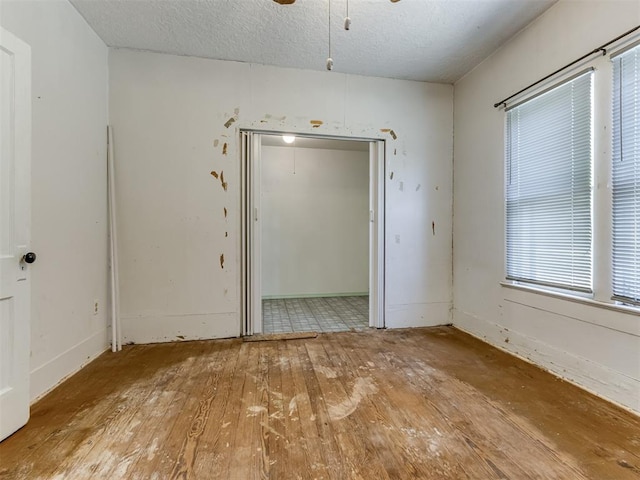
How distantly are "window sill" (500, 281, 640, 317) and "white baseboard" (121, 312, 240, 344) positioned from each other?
2.68 m

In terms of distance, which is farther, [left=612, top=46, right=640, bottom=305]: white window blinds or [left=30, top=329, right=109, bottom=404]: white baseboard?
[left=30, top=329, right=109, bottom=404]: white baseboard

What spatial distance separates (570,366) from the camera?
211 cm

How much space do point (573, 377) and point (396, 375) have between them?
1.24m

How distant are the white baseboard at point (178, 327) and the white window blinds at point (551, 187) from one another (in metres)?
2.81

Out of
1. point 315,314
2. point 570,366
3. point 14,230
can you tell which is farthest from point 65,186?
point 570,366

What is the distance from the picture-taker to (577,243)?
2.10m

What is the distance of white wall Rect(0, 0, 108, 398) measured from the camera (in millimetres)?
1907

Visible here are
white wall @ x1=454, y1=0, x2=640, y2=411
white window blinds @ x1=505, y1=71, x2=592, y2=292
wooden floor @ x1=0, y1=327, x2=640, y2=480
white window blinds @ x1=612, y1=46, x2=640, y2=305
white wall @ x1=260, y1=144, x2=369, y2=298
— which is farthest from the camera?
white wall @ x1=260, y1=144, x2=369, y2=298

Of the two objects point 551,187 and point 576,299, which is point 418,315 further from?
point 551,187

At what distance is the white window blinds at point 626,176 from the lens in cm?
175

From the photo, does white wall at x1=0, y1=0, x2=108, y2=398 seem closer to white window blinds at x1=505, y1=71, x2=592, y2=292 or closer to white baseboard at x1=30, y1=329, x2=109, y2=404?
white baseboard at x1=30, y1=329, x2=109, y2=404

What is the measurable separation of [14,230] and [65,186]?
73 cm

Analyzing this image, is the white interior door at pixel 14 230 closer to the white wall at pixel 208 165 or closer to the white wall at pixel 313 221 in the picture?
the white wall at pixel 208 165

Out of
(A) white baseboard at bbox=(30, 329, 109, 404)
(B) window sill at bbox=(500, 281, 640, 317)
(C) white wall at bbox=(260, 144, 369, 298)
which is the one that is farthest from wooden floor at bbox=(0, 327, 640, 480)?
(C) white wall at bbox=(260, 144, 369, 298)
